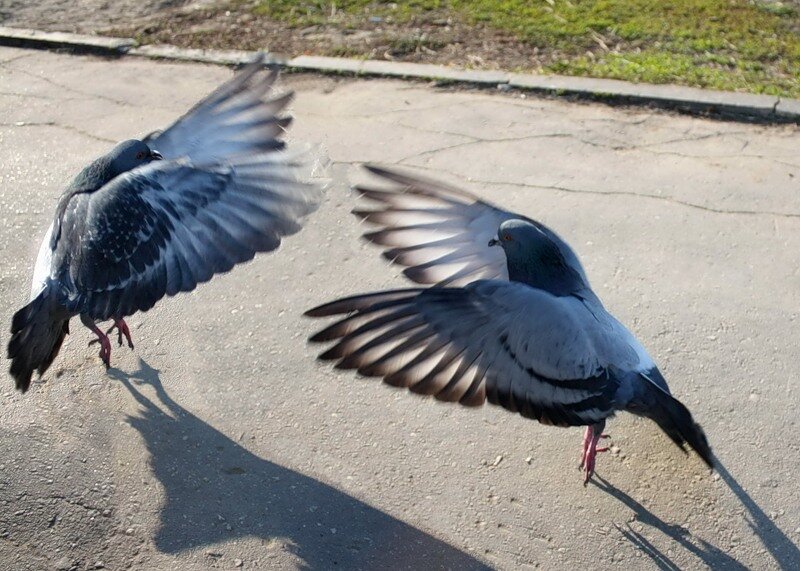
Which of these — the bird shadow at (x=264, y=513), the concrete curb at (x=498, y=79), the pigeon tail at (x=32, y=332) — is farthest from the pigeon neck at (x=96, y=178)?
the concrete curb at (x=498, y=79)

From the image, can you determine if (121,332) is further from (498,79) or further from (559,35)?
(559,35)

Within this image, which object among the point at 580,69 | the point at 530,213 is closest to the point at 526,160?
the point at 530,213

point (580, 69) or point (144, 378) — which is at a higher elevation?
point (580, 69)

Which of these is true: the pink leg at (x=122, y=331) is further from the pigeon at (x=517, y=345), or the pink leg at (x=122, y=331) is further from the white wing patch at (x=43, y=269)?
the pigeon at (x=517, y=345)

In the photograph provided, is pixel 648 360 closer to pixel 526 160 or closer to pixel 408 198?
pixel 408 198

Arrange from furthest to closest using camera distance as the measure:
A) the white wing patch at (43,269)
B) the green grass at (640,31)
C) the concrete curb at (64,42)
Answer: the concrete curb at (64,42) < the green grass at (640,31) < the white wing patch at (43,269)

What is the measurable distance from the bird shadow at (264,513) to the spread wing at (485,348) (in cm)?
65

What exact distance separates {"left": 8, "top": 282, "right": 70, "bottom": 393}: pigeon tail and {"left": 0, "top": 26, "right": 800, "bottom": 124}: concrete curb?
11.8ft

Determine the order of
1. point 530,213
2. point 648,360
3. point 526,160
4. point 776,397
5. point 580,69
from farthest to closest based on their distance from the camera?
point 580,69 → point 526,160 → point 530,213 → point 776,397 → point 648,360

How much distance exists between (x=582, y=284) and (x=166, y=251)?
161 centimetres

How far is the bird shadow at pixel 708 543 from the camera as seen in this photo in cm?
320

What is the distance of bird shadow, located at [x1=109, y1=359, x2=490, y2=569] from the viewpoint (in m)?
3.28

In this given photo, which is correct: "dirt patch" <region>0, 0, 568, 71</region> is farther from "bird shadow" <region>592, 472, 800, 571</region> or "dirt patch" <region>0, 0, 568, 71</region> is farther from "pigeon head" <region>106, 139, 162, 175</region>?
"bird shadow" <region>592, 472, 800, 571</region>

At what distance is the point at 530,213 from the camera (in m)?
5.09
